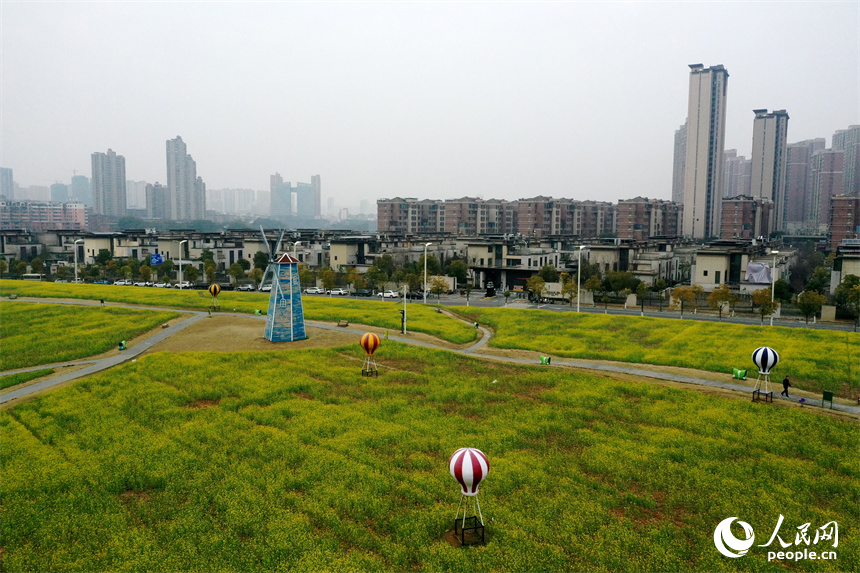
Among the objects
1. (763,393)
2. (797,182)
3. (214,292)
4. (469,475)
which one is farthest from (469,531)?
(797,182)

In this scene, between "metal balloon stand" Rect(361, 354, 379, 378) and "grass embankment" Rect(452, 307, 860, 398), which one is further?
"grass embankment" Rect(452, 307, 860, 398)

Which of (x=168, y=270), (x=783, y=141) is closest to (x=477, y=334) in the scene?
(x=168, y=270)

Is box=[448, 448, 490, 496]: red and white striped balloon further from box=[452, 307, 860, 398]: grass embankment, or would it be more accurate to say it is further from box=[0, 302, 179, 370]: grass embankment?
box=[0, 302, 179, 370]: grass embankment

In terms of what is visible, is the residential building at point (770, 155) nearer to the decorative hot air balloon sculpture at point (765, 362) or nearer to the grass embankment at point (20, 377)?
the decorative hot air balloon sculpture at point (765, 362)

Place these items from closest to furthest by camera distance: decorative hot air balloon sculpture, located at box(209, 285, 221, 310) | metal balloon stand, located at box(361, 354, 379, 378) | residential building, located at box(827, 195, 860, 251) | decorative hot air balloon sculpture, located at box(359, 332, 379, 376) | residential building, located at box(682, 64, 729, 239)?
1. decorative hot air balloon sculpture, located at box(359, 332, 379, 376)
2. metal balloon stand, located at box(361, 354, 379, 378)
3. decorative hot air balloon sculpture, located at box(209, 285, 221, 310)
4. residential building, located at box(827, 195, 860, 251)
5. residential building, located at box(682, 64, 729, 239)

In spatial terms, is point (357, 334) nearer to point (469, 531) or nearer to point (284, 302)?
point (284, 302)

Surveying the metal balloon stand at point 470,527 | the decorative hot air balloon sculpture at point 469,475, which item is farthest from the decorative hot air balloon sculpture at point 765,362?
the decorative hot air balloon sculpture at point 469,475

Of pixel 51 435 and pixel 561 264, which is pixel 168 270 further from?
pixel 51 435

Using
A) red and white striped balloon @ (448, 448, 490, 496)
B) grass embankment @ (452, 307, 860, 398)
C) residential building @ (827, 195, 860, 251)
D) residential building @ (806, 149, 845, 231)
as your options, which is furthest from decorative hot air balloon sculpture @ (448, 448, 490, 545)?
residential building @ (806, 149, 845, 231)
